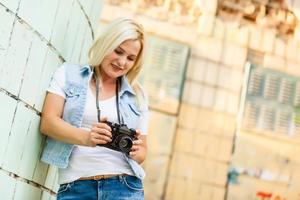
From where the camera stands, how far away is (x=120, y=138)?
1833 mm

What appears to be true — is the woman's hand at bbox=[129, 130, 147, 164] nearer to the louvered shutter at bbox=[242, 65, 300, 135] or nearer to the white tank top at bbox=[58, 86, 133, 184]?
the white tank top at bbox=[58, 86, 133, 184]

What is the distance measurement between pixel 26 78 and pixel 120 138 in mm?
414

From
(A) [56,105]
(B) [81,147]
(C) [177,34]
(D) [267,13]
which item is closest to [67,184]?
(B) [81,147]

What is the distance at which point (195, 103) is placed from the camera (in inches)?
313

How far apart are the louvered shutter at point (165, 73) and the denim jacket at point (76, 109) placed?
221 inches

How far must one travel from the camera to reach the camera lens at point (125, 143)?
1.84 metres

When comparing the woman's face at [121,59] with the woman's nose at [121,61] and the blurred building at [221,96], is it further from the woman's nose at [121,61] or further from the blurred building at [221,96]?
the blurred building at [221,96]

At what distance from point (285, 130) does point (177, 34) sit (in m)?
2.38

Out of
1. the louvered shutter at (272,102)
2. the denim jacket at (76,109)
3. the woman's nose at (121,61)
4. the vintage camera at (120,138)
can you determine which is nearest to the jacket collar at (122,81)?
the denim jacket at (76,109)

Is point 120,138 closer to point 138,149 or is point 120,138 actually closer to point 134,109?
point 138,149

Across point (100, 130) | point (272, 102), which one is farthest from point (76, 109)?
point (272, 102)

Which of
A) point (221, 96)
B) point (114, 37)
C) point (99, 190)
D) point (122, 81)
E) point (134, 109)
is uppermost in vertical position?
point (221, 96)

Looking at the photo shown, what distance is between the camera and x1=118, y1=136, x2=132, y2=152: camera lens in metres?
1.84

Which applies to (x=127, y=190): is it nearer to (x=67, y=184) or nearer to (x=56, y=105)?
(x=67, y=184)
